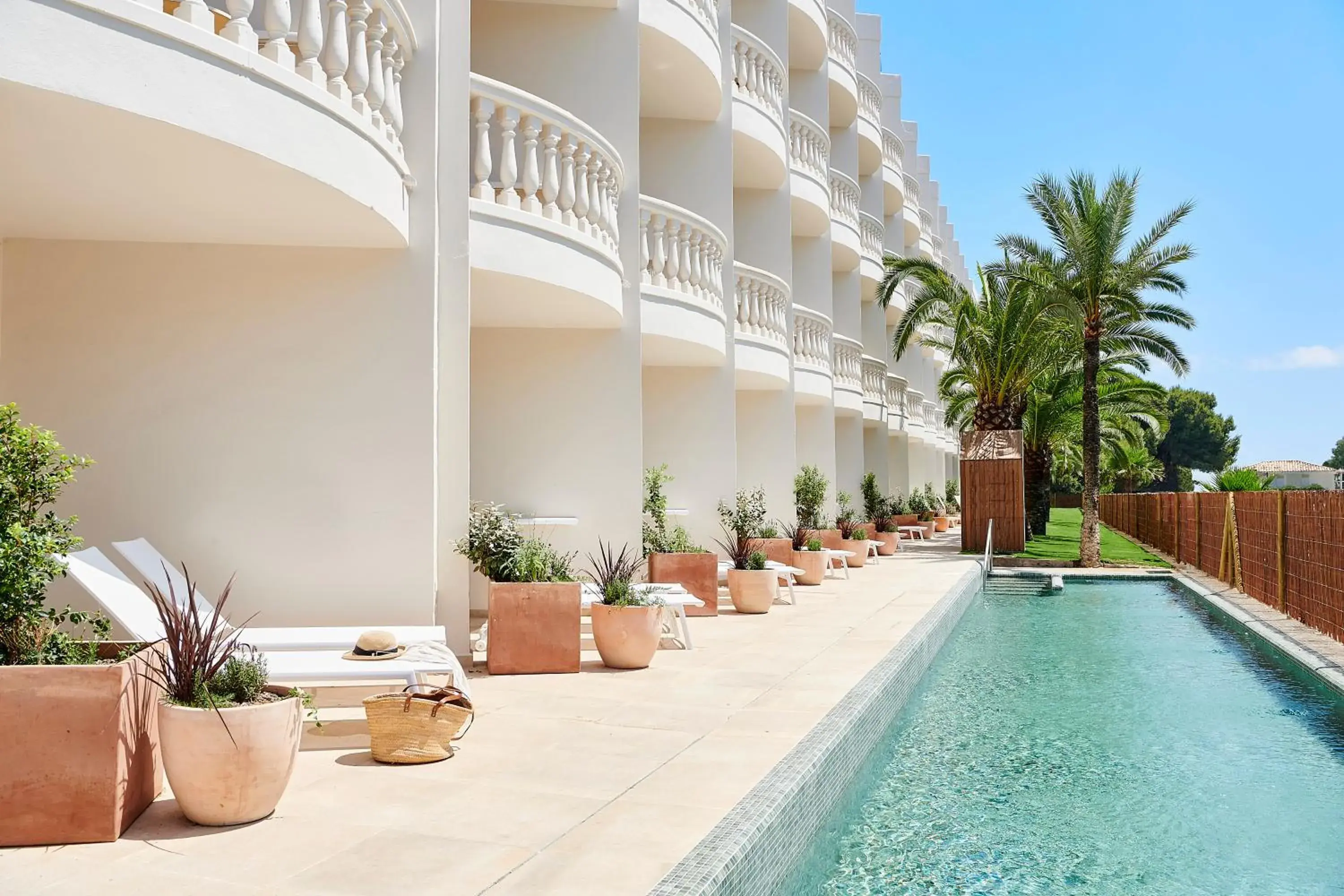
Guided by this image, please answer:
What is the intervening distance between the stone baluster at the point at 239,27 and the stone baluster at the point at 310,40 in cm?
60

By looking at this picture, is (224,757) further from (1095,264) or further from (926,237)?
(926,237)

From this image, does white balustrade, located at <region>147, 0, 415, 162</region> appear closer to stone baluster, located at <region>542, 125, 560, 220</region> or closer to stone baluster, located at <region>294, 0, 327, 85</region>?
stone baluster, located at <region>294, 0, 327, 85</region>

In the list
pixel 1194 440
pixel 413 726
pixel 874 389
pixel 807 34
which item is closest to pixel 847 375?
pixel 874 389

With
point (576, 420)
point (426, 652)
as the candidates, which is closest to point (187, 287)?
point (426, 652)

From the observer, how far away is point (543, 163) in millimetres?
9828

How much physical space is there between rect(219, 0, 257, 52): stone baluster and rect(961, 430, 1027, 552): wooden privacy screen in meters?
21.9

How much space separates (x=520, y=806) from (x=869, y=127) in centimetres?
2750

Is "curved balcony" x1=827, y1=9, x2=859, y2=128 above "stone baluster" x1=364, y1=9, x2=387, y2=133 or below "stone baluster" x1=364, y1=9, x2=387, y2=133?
above

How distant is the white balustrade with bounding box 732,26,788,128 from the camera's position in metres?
17.3

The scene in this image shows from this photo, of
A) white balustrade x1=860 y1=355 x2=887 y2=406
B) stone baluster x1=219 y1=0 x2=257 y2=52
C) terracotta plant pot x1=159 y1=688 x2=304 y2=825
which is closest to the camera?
terracotta plant pot x1=159 y1=688 x2=304 y2=825

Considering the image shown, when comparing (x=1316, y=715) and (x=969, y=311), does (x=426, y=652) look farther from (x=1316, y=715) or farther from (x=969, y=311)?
(x=969, y=311)

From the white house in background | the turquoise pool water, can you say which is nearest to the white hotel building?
the turquoise pool water

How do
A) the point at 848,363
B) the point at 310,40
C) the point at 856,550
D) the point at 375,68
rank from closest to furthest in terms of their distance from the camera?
the point at 310,40, the point at 375,68, the point at 856,550, the point at 848,363

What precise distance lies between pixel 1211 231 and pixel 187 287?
20.4 meters
